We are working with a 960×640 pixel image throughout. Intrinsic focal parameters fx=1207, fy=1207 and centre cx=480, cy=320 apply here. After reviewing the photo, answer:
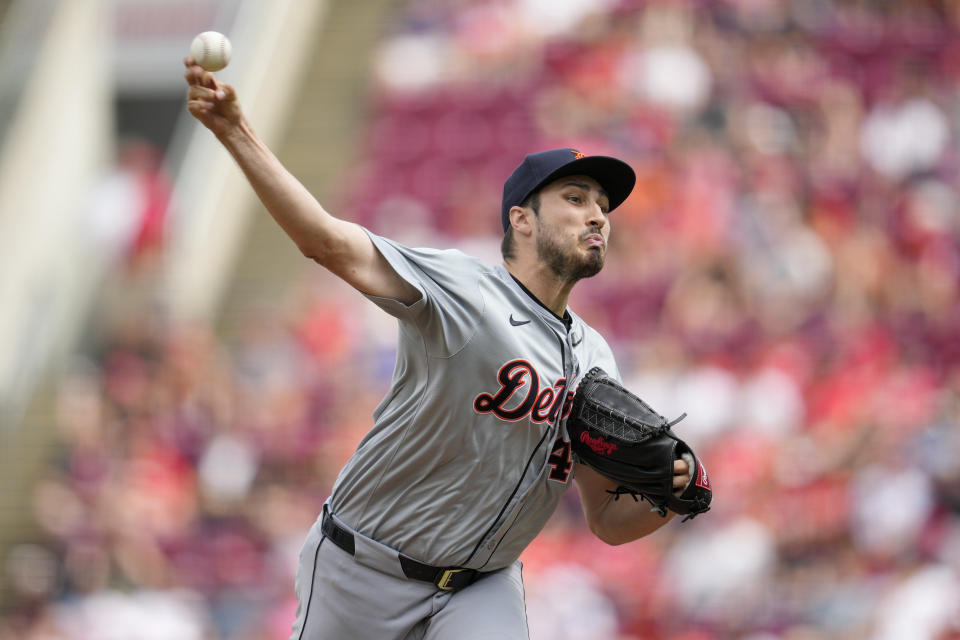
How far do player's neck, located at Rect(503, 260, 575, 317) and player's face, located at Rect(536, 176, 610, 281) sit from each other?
2 cm

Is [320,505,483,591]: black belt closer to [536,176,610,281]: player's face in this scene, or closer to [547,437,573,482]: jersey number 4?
[547,437,573,482]: jersey number 4

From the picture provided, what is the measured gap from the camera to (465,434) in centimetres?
283

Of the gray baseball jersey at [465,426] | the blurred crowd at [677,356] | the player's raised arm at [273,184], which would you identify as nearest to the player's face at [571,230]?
the gray baseball jersey at [465,426]

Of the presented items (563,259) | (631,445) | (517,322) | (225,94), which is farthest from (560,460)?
(225,94)

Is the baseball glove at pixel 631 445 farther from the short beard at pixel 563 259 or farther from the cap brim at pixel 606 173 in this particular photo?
the cap brim at pixel 606 173

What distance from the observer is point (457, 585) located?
297 centimetres

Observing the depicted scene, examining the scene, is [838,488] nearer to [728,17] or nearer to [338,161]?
[728,17]

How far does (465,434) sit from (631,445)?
1.30 ft

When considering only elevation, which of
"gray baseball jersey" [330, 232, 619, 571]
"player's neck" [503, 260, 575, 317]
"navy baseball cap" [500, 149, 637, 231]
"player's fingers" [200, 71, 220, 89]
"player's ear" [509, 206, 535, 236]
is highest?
"navy baseball cap" [500, 149, 637, 231]

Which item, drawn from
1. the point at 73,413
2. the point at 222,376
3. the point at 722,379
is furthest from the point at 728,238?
the point at 73,413

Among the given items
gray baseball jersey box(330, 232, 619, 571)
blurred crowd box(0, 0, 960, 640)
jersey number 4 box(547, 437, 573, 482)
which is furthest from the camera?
blurred crowd box(0, 0, 960, 640)

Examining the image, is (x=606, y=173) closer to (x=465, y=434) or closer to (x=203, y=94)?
(x=465, y=434)

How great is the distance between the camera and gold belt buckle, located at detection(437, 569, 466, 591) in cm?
293

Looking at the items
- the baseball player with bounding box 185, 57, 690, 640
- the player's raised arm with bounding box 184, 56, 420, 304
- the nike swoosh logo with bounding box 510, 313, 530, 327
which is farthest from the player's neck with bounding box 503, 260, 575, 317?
the player's raised arm with bounding box 184, 56, 420, 304
